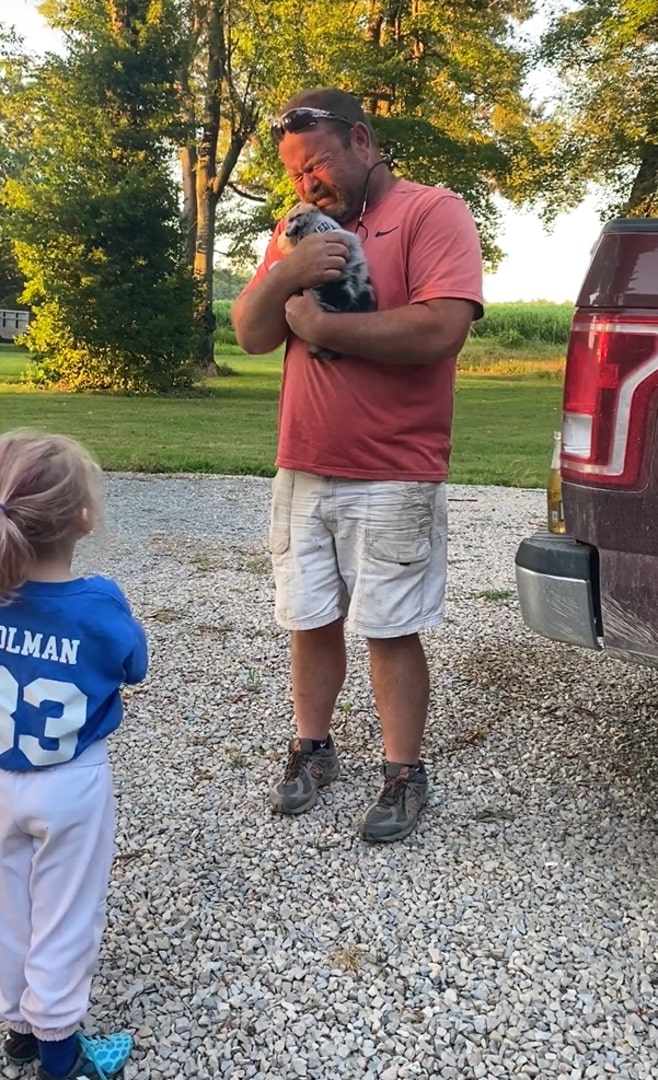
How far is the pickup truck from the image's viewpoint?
223 cm

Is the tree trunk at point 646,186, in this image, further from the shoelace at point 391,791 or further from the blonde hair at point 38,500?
the blonde hair at point 38,500

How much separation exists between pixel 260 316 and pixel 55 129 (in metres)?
18.9

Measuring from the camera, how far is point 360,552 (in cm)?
272

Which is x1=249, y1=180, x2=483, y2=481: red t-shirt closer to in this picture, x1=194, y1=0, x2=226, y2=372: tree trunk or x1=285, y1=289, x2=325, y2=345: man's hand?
x1=285, y1=289, x2=325, y2=345: man's hand

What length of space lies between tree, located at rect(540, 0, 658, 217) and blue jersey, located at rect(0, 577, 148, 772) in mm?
25172

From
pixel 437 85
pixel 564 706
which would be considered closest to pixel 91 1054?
pixel 564 706

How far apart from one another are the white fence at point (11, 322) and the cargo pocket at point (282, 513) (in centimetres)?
4577

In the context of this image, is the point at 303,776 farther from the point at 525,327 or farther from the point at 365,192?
the point at 525,327

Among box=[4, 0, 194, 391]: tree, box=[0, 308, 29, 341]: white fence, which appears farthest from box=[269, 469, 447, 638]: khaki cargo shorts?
box=[0, 308, 29, 341]: white fence

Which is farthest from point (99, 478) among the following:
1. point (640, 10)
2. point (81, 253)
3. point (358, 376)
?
point (640, 10)

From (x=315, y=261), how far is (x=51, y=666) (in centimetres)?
129

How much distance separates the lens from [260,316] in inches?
106

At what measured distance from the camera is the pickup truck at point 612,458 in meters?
2.23

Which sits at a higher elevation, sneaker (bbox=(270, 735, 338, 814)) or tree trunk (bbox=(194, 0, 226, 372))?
tree trunk (bbox=(194, 0, 226, 372))
